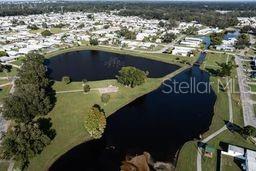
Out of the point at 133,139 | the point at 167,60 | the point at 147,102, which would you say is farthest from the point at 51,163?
the point at 167,60

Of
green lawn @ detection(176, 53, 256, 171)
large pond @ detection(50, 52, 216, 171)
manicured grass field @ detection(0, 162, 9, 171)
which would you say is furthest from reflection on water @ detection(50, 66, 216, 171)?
manicured grass field @ detection(0, 162, 9, 171)

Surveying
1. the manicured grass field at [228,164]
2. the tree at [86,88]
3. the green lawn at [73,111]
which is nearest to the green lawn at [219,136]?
the manicured grass field at [228,164]

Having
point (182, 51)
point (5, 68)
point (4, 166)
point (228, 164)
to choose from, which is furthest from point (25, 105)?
point (182, 51)

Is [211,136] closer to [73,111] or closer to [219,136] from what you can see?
[219,136]

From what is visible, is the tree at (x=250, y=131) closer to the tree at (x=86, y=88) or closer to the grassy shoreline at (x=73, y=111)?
the grassy shoreline at (x=73, y=111)

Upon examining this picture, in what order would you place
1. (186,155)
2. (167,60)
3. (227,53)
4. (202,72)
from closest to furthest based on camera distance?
(186,155) → (202,72) → (167,60) → (227,53)

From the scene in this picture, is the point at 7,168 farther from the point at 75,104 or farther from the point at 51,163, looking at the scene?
the point at 75,104

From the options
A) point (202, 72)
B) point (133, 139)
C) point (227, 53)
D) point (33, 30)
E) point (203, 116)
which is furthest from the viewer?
point (33, 30)
